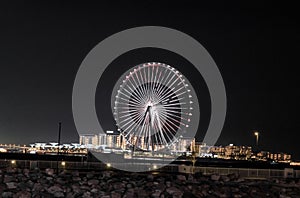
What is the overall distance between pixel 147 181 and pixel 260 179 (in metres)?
6.55

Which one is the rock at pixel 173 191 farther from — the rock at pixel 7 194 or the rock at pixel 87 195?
the rock at pixel 7 194

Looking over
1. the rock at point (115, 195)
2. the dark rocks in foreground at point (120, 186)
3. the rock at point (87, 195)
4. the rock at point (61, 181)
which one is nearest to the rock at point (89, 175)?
the dark rocks in foreground at point (120, 186)

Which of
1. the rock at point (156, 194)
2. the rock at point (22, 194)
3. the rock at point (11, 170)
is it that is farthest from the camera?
the rock at point (11, 170)

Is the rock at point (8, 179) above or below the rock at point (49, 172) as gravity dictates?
below

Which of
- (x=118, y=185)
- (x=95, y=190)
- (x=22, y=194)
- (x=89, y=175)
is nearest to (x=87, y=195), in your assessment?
(x=95, y=190)

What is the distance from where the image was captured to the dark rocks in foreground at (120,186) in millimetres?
22422

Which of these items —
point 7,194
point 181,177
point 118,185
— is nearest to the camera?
point 7,194

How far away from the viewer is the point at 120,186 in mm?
23109

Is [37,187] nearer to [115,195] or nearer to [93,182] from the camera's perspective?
[93,182]

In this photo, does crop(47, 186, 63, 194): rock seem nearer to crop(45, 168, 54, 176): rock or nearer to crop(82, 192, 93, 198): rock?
crop(82, 192, 93, 198): rock

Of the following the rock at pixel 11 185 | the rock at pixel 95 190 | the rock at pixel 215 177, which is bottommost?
the rock at pixel 95 190

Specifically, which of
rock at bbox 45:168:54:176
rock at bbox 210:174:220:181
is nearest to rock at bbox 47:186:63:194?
rock at bbox 45:168:54:176

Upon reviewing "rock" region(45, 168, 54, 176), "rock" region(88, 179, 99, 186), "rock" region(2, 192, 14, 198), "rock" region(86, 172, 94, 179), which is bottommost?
"rock" region(2, 192, 14, 198)

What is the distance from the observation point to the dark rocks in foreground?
22422 mm
